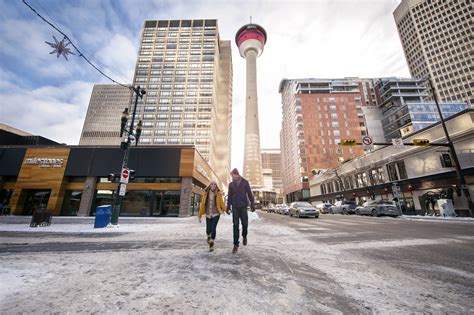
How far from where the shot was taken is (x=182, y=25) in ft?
289

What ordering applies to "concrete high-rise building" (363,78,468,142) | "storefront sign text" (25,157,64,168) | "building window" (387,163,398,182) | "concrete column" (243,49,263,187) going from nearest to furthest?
1. "storefront sign text" (25,157,64,168)
2. "building window" (387,163,398,182)
3. "concrete high-rise building" (363,78,468,142)
4. "concrete column" (243,49,263,187)

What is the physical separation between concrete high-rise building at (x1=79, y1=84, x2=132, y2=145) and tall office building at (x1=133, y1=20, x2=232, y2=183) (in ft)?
97.7

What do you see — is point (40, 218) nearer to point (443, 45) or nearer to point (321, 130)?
point (321, 130)

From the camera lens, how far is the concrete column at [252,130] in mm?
87938

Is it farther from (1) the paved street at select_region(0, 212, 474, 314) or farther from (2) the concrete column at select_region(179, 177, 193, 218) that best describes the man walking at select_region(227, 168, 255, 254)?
(2) the concrete column at select_region(179, 177, 193, 218)

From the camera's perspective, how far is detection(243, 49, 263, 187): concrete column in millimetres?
87938

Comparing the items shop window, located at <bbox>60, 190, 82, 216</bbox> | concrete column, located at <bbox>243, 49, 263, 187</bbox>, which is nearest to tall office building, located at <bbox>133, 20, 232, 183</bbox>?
concrete column, located at <bbox>243, 49, 263, 187</bbox>

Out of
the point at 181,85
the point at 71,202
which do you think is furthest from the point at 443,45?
the point at 71,202

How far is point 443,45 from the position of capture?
8162cm

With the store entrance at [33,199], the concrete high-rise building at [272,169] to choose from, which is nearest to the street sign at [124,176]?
the store entrance at [33,199]

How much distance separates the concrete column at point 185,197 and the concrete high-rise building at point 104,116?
318 ft

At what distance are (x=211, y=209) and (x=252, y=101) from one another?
287 ft

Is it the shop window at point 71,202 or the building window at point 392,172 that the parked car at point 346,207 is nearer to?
the building window at point 392,172

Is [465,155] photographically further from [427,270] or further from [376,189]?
[427,270]
